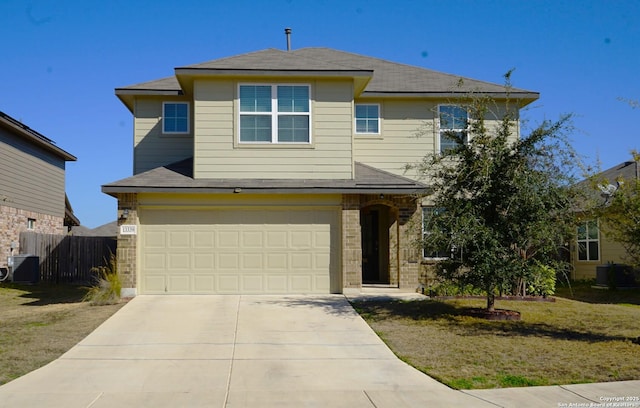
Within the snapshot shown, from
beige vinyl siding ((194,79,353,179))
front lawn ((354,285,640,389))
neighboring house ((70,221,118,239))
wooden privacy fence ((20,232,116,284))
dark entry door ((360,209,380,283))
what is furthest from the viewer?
neighboring house ((70,221,118,239))

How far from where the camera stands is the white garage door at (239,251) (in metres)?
16.5

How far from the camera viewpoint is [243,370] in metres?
9.54

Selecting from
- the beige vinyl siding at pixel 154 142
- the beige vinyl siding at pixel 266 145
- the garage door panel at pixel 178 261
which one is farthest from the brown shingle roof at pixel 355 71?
the garage door panel at pixel 178 261

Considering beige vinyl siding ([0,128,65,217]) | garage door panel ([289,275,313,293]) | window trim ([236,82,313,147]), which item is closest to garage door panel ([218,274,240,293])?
garage door panel ([289,275,313,293])

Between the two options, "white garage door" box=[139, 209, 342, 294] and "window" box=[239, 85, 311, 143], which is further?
"window" box=[239, 85, 311, 143]

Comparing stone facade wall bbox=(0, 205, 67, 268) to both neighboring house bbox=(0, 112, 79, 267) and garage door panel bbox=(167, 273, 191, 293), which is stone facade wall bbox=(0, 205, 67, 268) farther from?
garage door panel bbox=(167, 273, 191, 293)

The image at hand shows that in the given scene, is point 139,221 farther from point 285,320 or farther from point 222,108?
point 285,320

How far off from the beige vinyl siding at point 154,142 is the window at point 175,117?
0.13 m

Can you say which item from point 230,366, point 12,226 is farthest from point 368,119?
point 12,226

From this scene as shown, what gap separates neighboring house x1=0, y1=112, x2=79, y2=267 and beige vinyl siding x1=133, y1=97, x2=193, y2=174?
225 inches

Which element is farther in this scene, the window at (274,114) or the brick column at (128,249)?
the window at (274,114)

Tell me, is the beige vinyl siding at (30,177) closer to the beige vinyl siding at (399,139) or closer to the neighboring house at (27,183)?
the neighboring house at (27,183)

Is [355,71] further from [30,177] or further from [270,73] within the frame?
[30,177]

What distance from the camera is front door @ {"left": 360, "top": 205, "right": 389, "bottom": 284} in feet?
66.1
